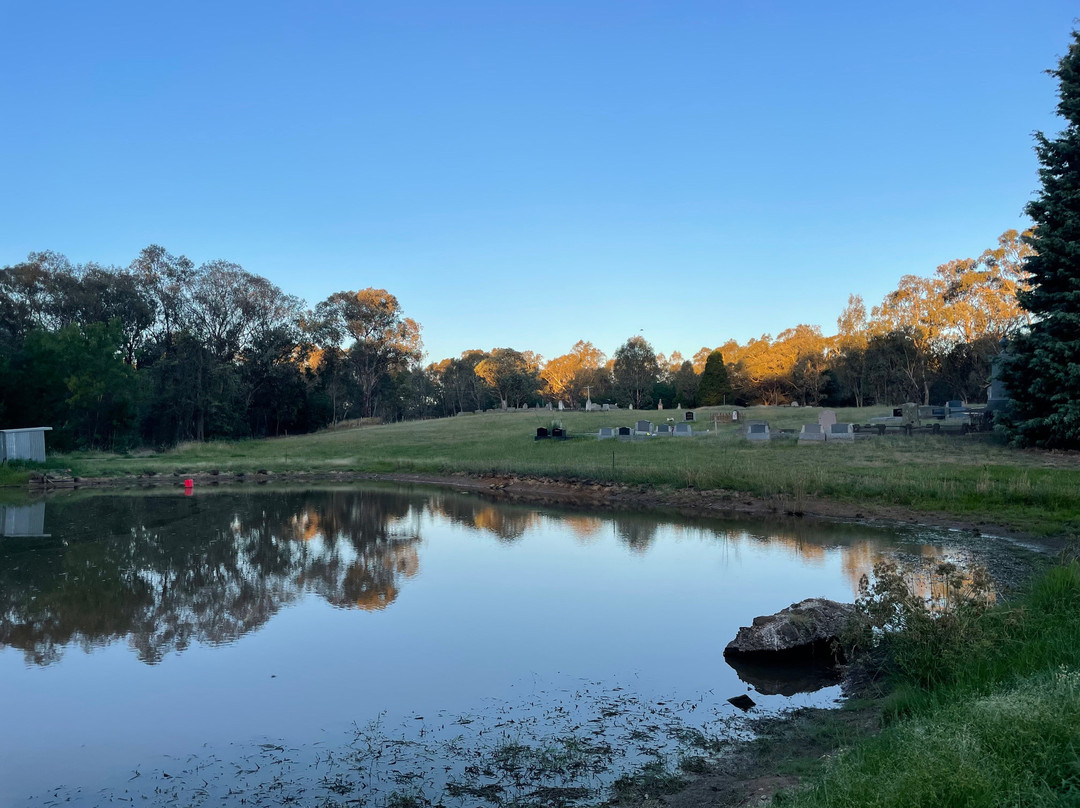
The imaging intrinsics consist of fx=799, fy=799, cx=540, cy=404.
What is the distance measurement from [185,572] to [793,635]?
11.8m

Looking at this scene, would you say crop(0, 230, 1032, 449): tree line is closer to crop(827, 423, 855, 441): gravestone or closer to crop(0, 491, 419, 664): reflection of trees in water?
crop(827, 423, 855, 441): gravestone

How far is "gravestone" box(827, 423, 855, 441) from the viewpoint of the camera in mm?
33281

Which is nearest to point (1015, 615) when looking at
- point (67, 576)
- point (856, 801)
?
point (856, 801)

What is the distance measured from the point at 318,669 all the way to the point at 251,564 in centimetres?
770

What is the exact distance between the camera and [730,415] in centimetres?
4719

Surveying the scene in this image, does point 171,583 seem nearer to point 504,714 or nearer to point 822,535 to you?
point 504,714

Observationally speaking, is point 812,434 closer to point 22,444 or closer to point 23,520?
point 23,520

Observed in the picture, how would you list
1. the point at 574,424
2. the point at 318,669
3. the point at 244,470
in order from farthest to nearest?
the point at 574,424, the point at 244,470, the point at 318,669

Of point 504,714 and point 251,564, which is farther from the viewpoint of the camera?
point 251,564

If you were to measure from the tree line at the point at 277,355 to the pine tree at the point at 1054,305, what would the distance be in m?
17.3

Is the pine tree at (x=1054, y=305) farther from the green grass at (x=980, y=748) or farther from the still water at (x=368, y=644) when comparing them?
the green grass at (x=980, y=748)

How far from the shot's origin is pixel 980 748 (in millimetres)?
4480

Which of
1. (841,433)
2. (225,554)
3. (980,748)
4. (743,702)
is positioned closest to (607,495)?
(841,433)

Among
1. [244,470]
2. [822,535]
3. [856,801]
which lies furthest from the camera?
[244,470]
